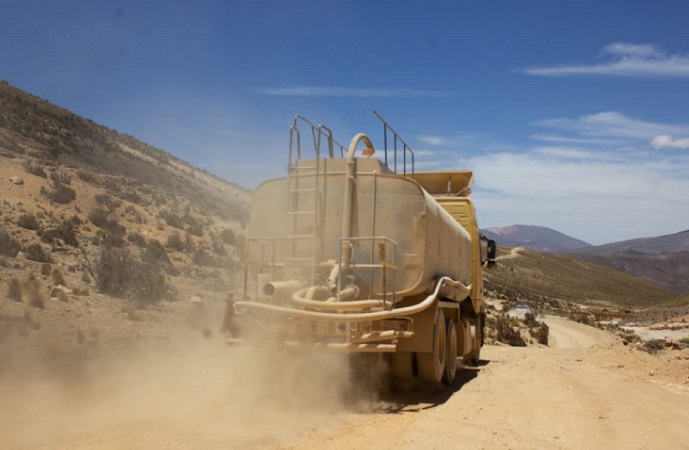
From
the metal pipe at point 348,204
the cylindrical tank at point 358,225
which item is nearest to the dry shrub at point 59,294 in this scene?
the cylindrical tank at point 358,225

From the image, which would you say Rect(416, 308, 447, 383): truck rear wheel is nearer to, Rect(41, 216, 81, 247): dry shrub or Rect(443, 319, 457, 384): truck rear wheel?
Rect(443, 319, 457, 384): truck rear wheel

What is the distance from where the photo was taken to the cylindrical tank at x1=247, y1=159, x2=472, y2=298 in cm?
924

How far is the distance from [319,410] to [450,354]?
356cm

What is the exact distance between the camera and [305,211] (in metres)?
9.70

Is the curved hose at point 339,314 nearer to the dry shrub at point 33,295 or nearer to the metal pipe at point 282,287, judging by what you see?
the metal pipe at point 282,287

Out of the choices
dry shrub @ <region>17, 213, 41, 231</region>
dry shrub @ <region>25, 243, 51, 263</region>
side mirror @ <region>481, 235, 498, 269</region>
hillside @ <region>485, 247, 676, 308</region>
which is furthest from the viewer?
hillside @ <region>485, 247, 676, 308</region>

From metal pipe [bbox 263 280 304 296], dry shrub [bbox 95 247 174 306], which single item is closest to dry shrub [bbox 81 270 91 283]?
dry shrub [bbox 95 247 174 306]

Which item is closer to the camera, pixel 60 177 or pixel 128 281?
pixel 128 281

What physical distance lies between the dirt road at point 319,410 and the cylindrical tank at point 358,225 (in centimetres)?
157

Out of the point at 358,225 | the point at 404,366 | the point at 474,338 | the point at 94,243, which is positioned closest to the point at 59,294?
the point at 94,243

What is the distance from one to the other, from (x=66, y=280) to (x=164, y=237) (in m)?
9.39

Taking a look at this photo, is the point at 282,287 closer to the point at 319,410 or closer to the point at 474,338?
the point at 319,410

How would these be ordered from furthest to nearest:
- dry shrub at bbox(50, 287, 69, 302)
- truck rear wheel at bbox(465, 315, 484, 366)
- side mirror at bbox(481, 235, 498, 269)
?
1. side mirror at bbox(481, 235, 498, 269)
2. truck rear wheel at bbox(465, 315, 484, 366)
3. dry shrub at bbox(50, 287, 69, 302)

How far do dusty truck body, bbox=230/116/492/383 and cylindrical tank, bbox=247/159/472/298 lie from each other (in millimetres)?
15
